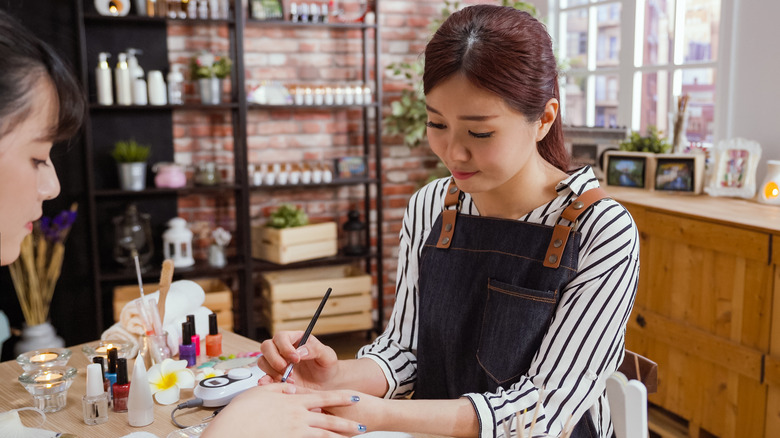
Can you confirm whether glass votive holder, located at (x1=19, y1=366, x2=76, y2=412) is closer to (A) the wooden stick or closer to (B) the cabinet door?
(A) the wooden stick

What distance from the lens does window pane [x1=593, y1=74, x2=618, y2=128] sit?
4090 mm

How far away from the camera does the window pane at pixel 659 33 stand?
12.1 ft

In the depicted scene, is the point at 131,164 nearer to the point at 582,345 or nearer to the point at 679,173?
the point at 679,173

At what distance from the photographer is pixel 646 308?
10.2 feet

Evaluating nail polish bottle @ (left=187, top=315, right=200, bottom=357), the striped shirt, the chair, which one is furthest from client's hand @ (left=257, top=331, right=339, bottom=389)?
the chair

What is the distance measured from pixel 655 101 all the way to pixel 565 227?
2785 millimetres

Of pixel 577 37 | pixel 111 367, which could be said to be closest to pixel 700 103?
pixel 577 37

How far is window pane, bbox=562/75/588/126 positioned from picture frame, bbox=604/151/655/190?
74cm

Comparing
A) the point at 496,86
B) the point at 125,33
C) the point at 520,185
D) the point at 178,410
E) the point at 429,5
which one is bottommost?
the point at 178,410

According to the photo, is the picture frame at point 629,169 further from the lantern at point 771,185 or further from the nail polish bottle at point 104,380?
the nail polish bottle at point 104,380

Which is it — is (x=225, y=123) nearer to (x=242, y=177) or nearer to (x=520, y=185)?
(x=242, y=177)

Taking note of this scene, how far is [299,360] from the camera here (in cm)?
131

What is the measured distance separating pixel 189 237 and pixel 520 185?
2.78 metres

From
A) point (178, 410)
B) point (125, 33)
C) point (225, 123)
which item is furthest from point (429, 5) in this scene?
point (178, 410)
